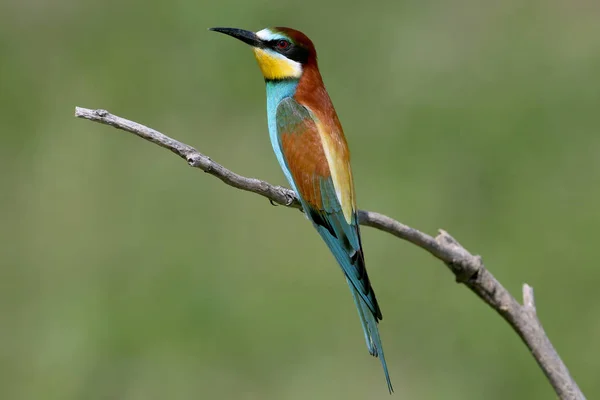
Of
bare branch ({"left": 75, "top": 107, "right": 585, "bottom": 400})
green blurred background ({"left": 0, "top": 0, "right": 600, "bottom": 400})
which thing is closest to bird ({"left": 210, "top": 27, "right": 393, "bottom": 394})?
bare branch ({"left": 75, "top": 107, "right": 585, "bottom": 400})

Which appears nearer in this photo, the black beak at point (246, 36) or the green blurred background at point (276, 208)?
the black beak at point (246, 36)

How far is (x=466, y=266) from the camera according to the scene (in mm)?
2385

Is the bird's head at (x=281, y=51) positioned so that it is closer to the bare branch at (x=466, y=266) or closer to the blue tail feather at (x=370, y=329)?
the bare branch at (x=466, y=266)

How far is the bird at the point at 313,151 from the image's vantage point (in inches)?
105

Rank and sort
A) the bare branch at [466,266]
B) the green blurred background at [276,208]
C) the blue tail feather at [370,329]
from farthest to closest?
1. the green blurred background at [276,208]
2. the blue tail feather at [370,329]
3. the bare branch at [466,266]

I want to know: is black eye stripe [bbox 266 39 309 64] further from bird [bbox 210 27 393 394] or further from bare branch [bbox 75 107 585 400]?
bare branch [bbox 75 107 585 400]

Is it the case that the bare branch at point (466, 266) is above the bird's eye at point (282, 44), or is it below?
below

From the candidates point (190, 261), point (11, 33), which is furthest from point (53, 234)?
point (11, 33)

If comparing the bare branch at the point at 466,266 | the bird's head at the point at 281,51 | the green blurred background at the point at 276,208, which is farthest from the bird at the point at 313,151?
the green blurred background at the point at 276,208

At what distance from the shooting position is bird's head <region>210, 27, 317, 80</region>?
9.86ft

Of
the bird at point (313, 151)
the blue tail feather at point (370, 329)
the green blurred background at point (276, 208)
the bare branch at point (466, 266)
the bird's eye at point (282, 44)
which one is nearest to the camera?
the bare branch at point (466, 266)

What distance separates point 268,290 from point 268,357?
347 mm

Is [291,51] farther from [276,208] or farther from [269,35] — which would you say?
[276,208]

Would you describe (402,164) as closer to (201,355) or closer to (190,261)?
(190,261)
